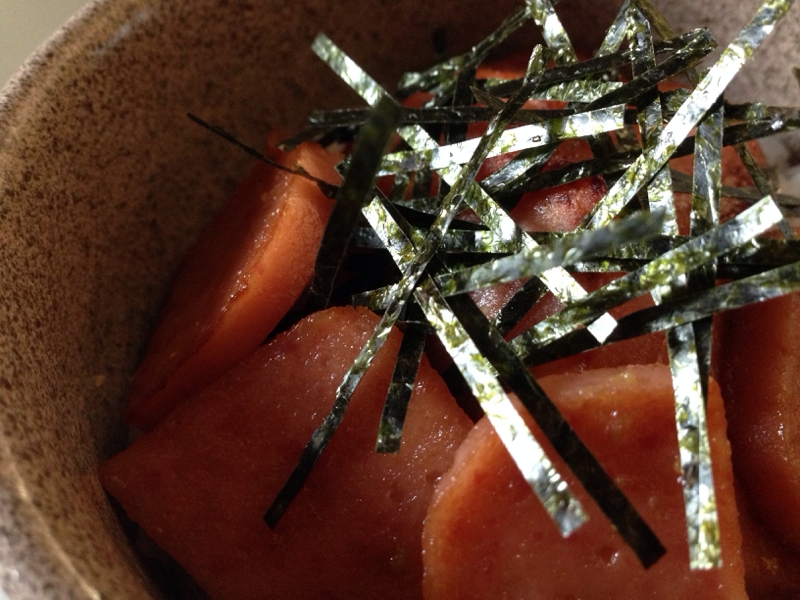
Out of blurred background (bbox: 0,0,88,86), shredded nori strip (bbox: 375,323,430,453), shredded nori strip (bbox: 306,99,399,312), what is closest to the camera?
shredded nori strip (bbox: 306,99,399,312)

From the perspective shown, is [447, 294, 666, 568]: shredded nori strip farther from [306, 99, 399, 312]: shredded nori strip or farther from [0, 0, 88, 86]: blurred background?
[0, 0, 88, 86]: blurred background

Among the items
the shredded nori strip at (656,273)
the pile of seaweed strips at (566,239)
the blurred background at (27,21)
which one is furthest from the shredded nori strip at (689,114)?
the blurred background at (27,21)

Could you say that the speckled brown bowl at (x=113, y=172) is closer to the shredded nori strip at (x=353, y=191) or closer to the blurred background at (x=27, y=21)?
the shredded nori strip at (x=353, y=191)

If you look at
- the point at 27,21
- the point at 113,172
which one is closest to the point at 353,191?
the point at 113,172

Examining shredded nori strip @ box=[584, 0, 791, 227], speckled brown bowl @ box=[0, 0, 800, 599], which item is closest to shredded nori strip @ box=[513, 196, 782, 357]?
shredded nori strip @ box=[584, 0, 791, 227]

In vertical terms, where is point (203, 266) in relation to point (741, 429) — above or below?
above

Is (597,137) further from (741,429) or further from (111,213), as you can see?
(111,213)

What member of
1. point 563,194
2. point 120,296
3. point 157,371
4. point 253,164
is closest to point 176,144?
point 253,164
